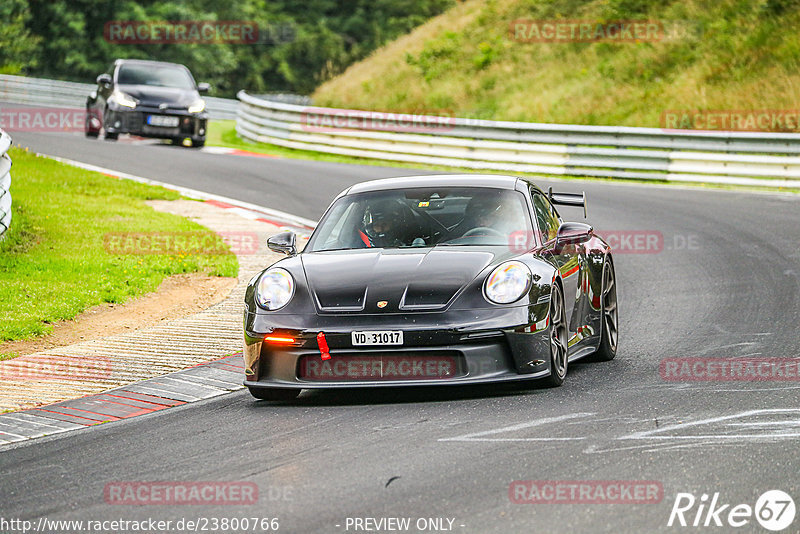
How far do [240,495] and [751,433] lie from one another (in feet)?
8.49

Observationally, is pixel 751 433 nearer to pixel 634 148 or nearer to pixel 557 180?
pixel 557 180

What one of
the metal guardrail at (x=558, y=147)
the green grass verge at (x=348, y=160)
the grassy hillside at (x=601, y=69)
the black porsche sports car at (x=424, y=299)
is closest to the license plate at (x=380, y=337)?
the black porsche sports car at (x=424, y=299)

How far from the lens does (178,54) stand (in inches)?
2195

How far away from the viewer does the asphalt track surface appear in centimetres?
523

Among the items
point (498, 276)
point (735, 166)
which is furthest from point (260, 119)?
point (498, 276)

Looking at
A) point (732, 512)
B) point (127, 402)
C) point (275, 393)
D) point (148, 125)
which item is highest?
point (732, 512)

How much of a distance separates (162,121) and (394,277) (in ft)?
65.2

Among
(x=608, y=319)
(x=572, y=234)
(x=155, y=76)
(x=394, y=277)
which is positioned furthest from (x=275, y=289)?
(x=155, y=76)

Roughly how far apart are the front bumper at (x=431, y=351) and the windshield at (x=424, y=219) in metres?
1.10

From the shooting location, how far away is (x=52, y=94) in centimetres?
4172

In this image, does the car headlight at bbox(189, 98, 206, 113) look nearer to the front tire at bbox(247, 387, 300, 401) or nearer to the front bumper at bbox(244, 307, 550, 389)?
the front tire at bbox(247, 387, 300, 401)

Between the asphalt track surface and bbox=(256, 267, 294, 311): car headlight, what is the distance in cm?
63

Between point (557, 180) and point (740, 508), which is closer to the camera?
point (740, 508)

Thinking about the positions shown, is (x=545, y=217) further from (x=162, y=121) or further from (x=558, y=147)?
(x=162, y=121)
